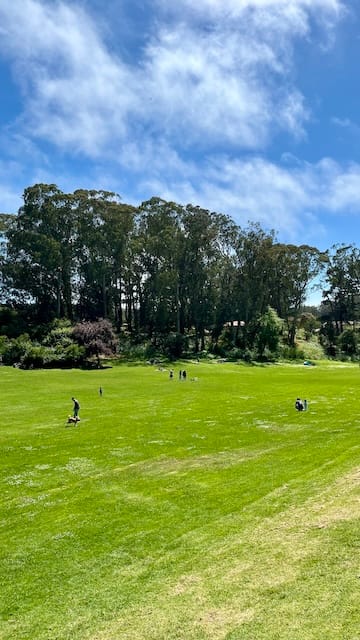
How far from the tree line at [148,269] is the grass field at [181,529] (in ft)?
180

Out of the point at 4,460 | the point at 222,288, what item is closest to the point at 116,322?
the point at 222,288

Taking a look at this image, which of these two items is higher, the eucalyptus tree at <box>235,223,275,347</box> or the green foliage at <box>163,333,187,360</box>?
the eucalyptus tree at <box>235,223,275,347</box>

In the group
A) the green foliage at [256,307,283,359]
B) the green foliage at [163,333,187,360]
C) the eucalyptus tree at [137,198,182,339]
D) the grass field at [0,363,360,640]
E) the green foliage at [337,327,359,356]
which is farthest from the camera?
the green foliage at [337,327,359,356]

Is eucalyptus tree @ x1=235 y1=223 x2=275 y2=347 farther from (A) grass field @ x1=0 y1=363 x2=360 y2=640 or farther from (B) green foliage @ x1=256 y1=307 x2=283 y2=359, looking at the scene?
(A) grass field @ x1=0 y1=363 x2=360 y2=640

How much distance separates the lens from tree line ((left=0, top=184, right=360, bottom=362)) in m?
80.9

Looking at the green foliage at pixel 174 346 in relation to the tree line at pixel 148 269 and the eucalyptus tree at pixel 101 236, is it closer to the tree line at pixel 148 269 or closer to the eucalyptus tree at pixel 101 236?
the tree line at pixel 148 269

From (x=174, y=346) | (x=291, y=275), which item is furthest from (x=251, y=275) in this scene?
(x=174, y=346)

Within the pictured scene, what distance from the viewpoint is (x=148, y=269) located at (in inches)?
3593

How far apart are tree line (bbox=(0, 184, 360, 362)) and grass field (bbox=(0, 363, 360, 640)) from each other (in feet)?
180

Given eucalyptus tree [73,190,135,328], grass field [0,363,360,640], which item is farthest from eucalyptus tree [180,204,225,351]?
grass field [0,363,360,640]

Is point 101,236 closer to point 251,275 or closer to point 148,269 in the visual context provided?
point 148,269

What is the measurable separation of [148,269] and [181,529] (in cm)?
8010

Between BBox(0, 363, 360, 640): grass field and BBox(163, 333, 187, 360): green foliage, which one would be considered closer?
BBox(0, 363, 360, 640): grass field

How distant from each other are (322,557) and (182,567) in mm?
3138
